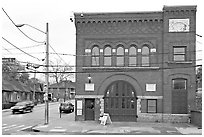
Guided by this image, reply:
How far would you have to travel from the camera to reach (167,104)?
85.8 ft

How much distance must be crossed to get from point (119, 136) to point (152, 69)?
970cm

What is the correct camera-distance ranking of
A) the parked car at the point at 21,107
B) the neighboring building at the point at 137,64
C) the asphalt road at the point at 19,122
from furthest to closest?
the parked car at the point at 21,107, the neighboring building at the point at 137,64, the asphalt road at the point at 19,122

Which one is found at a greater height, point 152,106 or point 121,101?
point 121,101

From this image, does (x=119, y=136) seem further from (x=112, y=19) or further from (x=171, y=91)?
(x=112, y=19)

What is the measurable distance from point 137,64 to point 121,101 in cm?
361

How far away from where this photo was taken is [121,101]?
2670 cm

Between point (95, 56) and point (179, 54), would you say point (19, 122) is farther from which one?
point (179, 54)

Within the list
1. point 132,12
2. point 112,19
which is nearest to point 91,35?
point 112,19

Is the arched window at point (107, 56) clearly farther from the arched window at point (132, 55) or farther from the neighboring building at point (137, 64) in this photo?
the arched window at point (132, 55)

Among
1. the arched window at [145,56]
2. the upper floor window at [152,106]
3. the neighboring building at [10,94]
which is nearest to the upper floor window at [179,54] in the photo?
the arched window at [145,56]

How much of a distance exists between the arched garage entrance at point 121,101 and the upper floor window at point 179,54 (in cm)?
475

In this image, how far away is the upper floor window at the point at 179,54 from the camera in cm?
2623

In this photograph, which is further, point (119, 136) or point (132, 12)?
point (132, 12)

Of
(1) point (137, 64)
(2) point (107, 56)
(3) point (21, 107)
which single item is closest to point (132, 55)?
(1) point (137, 64)
